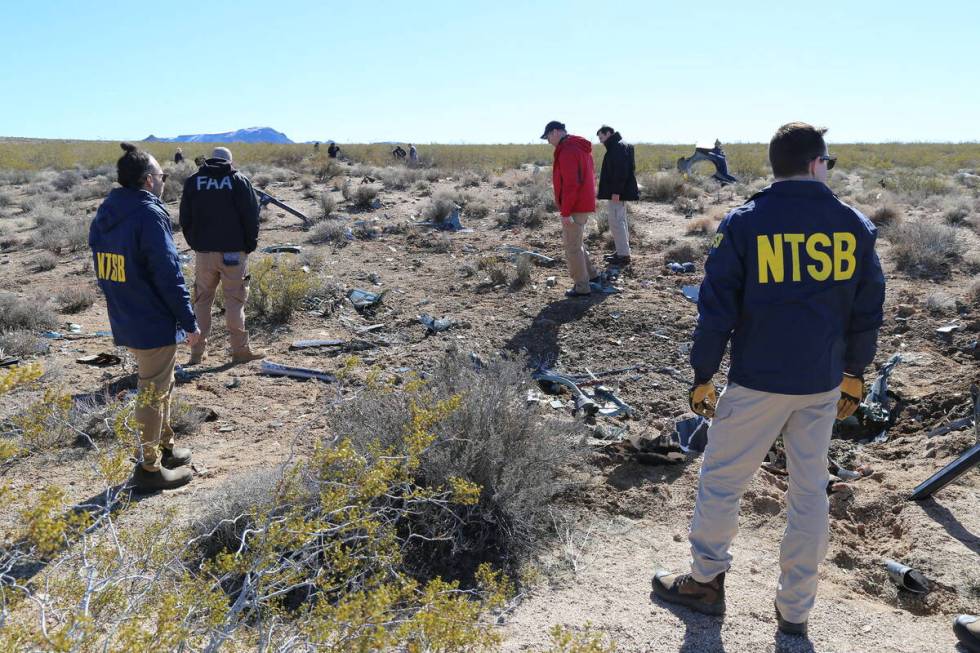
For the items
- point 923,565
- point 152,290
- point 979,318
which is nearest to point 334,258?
point 152,290

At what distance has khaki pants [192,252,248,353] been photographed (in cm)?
629

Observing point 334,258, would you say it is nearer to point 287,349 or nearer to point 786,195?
point 287,349

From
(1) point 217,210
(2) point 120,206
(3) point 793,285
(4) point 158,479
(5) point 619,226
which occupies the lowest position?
(4) point 158,479

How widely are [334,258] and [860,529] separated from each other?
8532 millimetres

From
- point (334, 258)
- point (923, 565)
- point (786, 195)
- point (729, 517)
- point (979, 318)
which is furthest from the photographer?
point (334, 258)

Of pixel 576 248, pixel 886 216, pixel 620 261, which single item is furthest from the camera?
pixel 886 216

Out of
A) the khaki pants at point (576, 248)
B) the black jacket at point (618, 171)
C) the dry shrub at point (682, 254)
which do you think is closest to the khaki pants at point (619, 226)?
the black jacket at point (618, 171)

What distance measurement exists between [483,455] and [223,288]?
369 centimetres

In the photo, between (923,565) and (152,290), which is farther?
(152,290)

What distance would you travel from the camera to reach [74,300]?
8.66m

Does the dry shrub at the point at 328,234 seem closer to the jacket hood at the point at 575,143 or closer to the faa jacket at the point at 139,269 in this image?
the jacket hood at the point at 575,143

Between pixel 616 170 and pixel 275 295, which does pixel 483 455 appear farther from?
pixel 616 170

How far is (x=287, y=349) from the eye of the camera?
716 centimetres

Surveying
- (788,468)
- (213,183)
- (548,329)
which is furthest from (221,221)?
(788,468)
